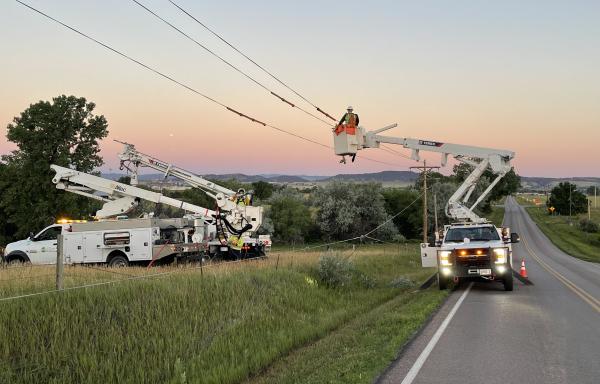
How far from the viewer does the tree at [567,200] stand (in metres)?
134

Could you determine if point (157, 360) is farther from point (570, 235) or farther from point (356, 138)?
point (570, 235)

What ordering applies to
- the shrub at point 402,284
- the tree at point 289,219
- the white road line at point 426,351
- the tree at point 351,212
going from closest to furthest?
the white road line at point 426,351, the shrub at point 402,284, the tree at point 351,212, the tree at point 289,219

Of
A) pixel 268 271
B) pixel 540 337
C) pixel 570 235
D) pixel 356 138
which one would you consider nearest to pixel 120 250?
pixel 268 271

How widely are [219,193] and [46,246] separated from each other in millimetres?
7662

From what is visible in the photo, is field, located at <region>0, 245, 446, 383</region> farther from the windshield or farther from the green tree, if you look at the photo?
the green tree

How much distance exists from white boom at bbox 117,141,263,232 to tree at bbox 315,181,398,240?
168 feet

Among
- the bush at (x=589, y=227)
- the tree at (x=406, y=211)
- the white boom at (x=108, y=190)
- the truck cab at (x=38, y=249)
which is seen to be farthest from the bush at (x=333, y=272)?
the bush at (x=589, y=227)

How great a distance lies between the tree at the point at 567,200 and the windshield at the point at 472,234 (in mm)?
126041

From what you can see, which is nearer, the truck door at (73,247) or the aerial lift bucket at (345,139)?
the truck door at (73,247)

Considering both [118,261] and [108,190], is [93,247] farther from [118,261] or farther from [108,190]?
[108,190]

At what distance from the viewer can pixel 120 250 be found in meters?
21.8

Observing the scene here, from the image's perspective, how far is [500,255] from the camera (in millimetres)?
16344

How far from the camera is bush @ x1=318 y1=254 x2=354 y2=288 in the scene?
673 inches

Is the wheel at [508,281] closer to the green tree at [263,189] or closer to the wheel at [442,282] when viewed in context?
the wheel at [442,282]
